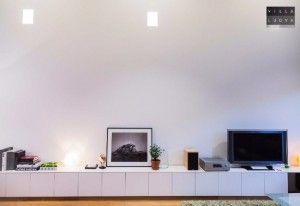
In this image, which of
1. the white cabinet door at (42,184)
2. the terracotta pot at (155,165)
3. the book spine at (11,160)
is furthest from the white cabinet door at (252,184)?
the book spine at (11,160)

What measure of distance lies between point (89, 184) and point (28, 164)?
95 centimetres

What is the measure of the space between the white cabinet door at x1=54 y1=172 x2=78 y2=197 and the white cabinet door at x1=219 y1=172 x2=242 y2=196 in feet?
6.97

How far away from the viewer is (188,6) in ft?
13.9

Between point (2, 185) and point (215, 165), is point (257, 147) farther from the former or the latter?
point (2, 185)

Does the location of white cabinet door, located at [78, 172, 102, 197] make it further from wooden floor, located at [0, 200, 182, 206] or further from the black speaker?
the black speaker

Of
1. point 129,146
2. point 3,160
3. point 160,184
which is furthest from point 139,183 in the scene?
point 3,160

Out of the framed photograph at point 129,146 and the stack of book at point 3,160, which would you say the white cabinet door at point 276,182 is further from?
the stack of book at point 3,160

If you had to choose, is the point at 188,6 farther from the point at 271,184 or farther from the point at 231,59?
the point at 271,184

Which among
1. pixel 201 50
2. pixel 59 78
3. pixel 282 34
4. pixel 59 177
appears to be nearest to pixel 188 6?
pixel 201 50

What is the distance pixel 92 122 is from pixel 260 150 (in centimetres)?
268

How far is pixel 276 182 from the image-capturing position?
150 inches

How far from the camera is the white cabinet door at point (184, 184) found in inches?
149

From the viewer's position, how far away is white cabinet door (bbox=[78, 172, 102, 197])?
3.73m

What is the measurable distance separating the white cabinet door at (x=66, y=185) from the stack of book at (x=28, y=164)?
37cm
